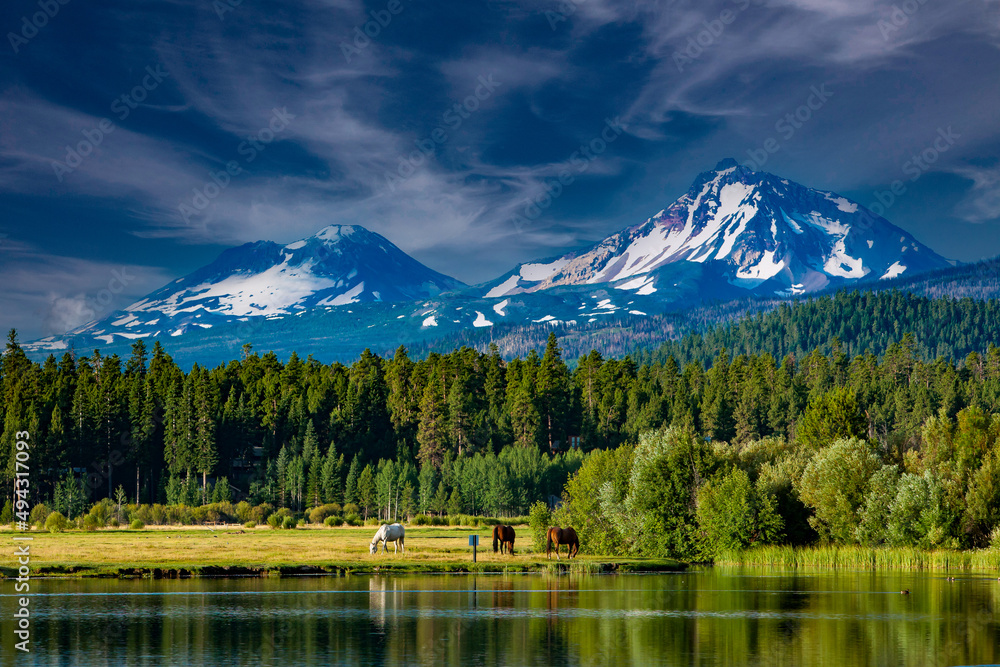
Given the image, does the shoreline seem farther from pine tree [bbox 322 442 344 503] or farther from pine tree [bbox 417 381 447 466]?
pine tree [bbox 417 381 447 466]

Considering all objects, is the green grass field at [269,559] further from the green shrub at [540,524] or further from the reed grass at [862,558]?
the reed grass at [862,558]

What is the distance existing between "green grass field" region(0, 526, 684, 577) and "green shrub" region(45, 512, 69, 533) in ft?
87.2

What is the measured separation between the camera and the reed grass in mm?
64625

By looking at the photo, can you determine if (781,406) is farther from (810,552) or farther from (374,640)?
(374,640)

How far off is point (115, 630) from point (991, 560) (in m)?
54.1

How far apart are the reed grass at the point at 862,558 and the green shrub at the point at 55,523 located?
78.5 meters

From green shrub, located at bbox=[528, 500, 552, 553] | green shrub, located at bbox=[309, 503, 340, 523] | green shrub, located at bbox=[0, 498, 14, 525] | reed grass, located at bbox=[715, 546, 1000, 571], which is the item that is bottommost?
green shrub, located at bbox=[309, 503, 340, 523]

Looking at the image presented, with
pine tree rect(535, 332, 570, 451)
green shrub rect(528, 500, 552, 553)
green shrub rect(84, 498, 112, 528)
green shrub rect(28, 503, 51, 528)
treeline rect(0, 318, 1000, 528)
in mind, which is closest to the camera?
green shrub rect(528, 500, 552, 553)

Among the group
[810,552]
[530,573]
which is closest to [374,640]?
[530,573]

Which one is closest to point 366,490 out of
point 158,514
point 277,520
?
point 277,520

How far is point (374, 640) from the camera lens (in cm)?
3312

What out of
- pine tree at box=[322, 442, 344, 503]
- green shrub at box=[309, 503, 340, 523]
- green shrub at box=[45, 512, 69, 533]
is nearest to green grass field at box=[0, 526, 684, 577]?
green shrub at box=[45, 512, 69, 533]

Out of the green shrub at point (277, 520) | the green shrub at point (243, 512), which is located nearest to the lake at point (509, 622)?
the green shrub at point (277, 520)

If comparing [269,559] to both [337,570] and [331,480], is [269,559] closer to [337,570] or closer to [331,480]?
[337,570]
